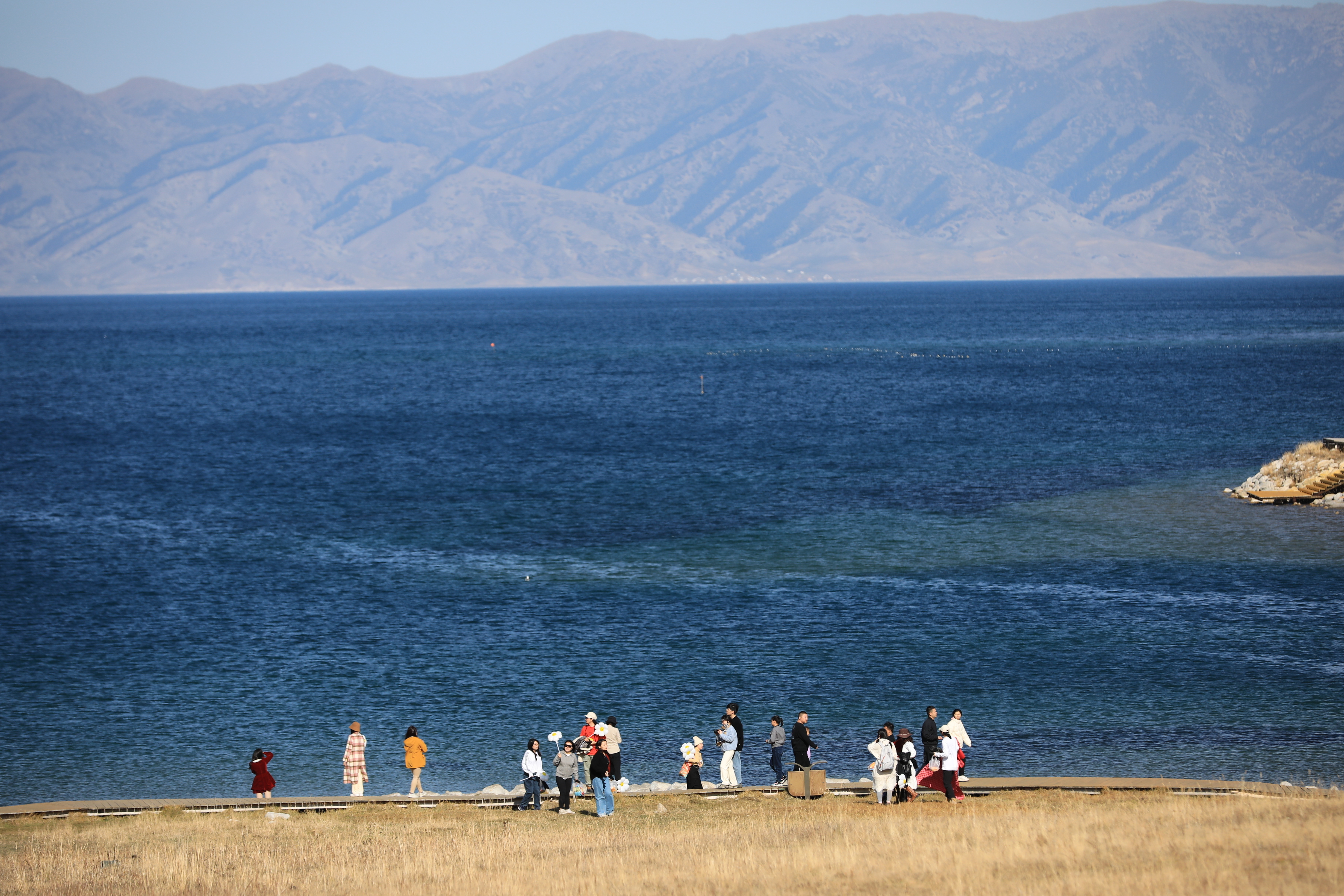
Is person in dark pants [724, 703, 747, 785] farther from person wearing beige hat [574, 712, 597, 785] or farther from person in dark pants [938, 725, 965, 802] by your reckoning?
person in dark pants [938, 725, 965, 802]

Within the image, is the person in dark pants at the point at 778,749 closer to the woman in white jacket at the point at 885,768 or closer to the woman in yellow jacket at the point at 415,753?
the woman in white jacket at the point at 885,768

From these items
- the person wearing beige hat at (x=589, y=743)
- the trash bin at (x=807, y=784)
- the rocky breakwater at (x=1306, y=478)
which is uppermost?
the rocky breakwater at (x=1306, y=478)

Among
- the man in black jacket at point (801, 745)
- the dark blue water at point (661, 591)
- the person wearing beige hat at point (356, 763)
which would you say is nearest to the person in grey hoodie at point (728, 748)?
the man in black jacket at point (801, 745)

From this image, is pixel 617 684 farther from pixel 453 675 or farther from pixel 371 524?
pixel 371 524

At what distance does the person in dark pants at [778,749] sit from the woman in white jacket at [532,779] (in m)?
5.28

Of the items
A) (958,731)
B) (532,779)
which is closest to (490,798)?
(532,779)

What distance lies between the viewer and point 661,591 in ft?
168

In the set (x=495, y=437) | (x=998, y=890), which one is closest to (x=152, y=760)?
(x=998, y=890)

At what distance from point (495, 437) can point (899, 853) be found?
74285mm

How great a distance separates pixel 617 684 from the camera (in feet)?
134

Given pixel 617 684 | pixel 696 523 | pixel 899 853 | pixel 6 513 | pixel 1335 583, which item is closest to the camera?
pixel 899 853

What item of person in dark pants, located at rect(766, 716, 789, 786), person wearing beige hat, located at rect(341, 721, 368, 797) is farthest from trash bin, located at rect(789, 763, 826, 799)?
person wearing beige hat, located at rect(341, 721, 368, 797)

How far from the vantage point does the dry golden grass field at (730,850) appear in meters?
22.1

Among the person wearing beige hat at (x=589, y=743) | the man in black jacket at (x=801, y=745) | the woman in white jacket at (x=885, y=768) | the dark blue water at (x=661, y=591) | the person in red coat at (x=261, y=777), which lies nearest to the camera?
the woman in white jacket at (x=885, y=768)
